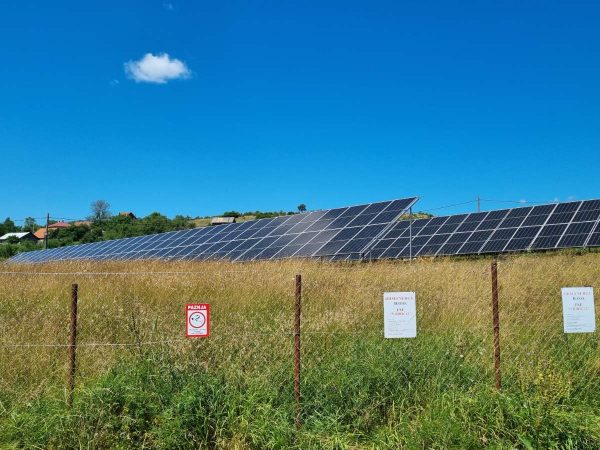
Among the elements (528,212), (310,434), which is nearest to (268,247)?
(528,212)

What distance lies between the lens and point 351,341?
6.14 m

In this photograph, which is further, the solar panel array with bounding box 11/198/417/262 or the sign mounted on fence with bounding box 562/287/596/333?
the solar panel array with bounding box 11/198/417/262

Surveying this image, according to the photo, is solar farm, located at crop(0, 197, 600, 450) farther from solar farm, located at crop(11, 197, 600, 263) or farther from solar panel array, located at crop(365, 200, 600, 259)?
solar panel array, located at crop(365, 200, 600, 259)

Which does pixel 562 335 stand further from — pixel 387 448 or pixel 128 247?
pixel 128 247

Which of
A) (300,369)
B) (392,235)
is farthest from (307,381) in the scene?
(392,235)

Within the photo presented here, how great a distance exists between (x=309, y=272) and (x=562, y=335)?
5662 millimetres

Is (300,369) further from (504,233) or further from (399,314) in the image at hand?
(504,233)

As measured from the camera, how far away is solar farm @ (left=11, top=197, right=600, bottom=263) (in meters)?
19.5

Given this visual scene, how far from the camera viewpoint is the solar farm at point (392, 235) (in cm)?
1952

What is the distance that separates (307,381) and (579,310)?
3233mm

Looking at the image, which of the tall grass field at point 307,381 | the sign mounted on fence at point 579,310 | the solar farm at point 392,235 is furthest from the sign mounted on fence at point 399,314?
the solar farm at point 392,235

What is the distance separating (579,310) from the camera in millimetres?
5703

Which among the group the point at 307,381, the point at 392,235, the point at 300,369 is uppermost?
the point at 392,235

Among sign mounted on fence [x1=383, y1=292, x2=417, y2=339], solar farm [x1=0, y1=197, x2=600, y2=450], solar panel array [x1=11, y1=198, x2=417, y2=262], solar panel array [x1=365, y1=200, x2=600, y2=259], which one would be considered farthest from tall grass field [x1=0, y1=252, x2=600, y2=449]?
solar panel array [x1=365, y1=200, x2=600, y2=259]
